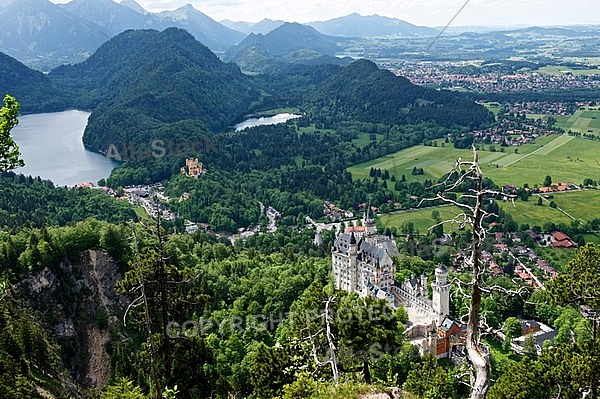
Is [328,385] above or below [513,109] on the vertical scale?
above

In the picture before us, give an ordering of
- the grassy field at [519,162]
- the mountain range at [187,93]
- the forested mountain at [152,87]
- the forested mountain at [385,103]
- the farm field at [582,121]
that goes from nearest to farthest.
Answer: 1. the grassy field at [519,162]
2. the farm field at [582,121]
3. the forested mountain at [152,87]
4. the mountain range at [187,93]
5. the forested mountain at [385,103]

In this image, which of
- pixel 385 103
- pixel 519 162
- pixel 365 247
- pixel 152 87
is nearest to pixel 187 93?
pixel 152 87

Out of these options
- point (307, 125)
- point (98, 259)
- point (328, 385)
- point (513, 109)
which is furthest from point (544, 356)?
point (513, 109)

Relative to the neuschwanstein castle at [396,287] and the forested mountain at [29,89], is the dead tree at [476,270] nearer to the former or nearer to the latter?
the neuschwanstein castle at [396,287]

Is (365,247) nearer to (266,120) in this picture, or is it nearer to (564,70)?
(266,120)

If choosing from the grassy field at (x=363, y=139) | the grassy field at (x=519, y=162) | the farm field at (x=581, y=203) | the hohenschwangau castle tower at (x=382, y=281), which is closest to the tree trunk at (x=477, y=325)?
the hohenschwangau castle tower at (x=382, y=281)

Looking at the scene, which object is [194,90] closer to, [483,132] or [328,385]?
[483,132]
